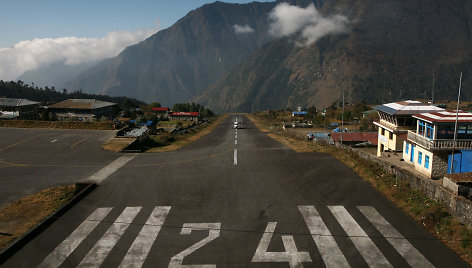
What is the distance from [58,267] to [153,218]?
7.31 m

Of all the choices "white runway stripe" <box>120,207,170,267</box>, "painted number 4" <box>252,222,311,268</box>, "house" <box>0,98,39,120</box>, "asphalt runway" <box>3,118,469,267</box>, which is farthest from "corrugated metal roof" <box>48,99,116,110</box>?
"painted number 4" <box>252,222,311,268</box>

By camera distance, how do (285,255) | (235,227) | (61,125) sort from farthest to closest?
1. (61,125)
2. (235,227)
3. (285,255)

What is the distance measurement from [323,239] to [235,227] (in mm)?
5951

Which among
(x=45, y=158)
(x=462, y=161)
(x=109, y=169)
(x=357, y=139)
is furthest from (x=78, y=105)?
(x=462, y=161)

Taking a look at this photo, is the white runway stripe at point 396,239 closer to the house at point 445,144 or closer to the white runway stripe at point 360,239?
the white runway stripe at point 360,239

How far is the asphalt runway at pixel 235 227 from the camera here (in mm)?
17969

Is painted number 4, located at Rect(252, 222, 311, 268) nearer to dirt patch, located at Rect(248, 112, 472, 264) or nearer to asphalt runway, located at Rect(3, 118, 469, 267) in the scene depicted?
asphalt runway, located at Rect(3, 118, 469, 267)

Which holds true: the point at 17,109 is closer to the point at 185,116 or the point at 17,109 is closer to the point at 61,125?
the point at 61,125

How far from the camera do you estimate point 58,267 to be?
671 inches

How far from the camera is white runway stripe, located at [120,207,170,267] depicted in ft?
58.3

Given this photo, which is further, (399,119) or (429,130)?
(399,119)

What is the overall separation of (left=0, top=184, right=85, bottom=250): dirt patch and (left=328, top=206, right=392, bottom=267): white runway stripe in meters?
21.5

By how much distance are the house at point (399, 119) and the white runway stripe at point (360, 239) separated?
31.2 metres

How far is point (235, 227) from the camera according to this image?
72.1ft
